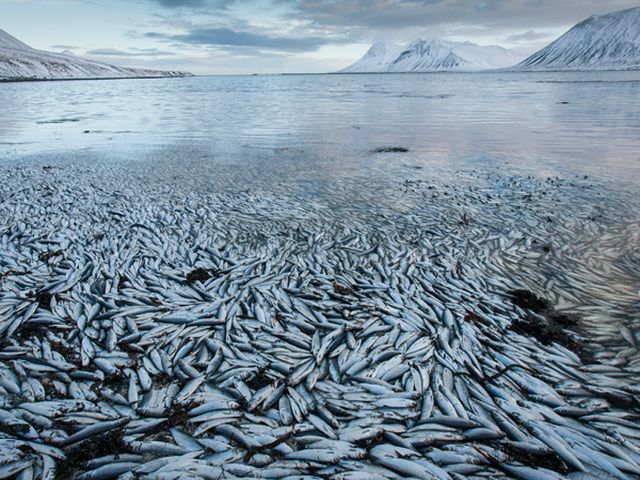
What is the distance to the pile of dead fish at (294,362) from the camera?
3.28 metres

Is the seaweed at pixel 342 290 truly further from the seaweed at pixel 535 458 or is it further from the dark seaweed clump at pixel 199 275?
the seaweed at pixel 535 458

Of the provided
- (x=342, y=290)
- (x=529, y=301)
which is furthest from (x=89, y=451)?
(x=529, y=301)

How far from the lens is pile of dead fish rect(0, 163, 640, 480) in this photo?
129 inches

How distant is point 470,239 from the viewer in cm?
775

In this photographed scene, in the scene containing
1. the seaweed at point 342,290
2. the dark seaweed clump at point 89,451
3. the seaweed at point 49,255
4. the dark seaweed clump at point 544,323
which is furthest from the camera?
the seaweed at point 49,255

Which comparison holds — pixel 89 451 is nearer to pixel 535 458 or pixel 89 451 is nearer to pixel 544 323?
pixel 535 458

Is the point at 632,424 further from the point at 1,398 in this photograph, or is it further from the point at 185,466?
the point at 1,398

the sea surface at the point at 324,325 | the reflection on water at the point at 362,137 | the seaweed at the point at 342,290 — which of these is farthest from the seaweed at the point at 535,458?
the reflection on water at the point at 362,137

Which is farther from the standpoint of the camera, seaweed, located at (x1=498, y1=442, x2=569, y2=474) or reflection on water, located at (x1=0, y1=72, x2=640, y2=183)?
reflection on water, located at (x1=0, y1=72, x2=640, y2=183)

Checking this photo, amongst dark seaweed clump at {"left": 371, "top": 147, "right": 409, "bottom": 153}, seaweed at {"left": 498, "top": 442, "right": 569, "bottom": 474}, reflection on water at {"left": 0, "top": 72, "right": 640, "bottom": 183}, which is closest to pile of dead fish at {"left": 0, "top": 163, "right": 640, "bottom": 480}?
seaweed at {"left": 498, "top": 442, "right": 569, "bottom": 474}

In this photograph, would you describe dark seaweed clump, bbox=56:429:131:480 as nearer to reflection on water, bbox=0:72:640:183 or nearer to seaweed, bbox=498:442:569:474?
seaweed, bbox=498:442:569:474

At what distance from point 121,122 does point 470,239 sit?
28.5m

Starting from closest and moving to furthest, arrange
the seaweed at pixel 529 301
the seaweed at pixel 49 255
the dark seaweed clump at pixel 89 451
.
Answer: the dark seaweed clump at pixel 89 451
the seaweed at pixel 529 301
the seaweed at pixel 49 255

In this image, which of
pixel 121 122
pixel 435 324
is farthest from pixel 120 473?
pixel 121 122
